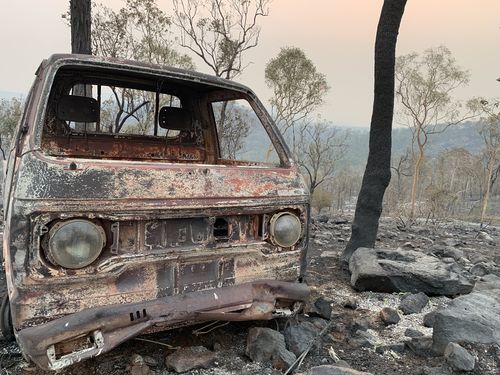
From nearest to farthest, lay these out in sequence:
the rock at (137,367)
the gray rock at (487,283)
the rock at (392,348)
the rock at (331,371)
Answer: the rock at (331,371), the rock at (137,367), the rock at (392,348), the gray rock at (487,283)

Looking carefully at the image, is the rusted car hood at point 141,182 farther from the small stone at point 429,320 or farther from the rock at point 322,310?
the small stone at point 429,320

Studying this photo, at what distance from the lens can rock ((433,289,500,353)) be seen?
2.93 metres

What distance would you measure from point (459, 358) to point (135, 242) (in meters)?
2.15

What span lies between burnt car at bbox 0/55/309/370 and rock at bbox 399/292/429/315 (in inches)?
58.1

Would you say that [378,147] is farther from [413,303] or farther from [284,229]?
[284,229]

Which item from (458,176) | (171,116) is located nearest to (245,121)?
(171,116)

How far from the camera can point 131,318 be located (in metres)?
2.21

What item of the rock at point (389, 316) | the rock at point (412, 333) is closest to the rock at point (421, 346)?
the rock at point (412, 333)

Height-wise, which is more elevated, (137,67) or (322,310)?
(137,67)

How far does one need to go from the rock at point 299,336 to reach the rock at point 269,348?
0.33 feet

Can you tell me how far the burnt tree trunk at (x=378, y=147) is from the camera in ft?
17.4

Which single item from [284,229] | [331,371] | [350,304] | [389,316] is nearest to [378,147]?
[350,304]

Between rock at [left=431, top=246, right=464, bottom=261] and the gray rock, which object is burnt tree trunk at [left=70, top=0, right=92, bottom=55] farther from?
the gray rock

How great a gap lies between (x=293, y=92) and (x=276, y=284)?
2538 cm
